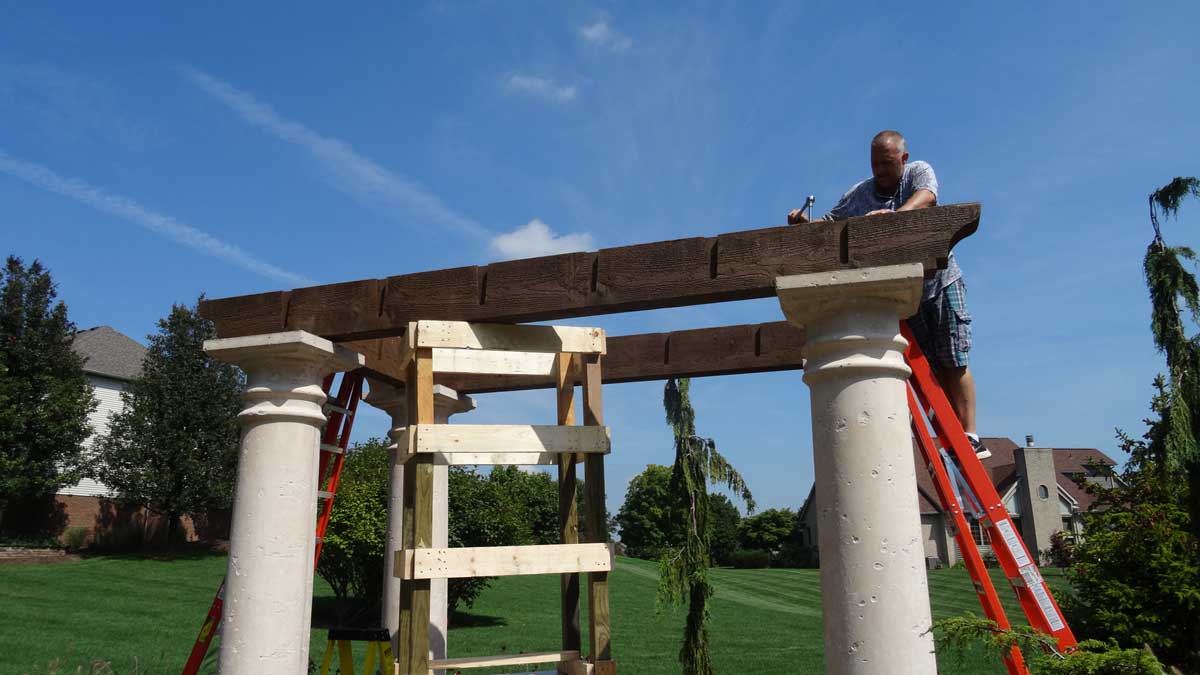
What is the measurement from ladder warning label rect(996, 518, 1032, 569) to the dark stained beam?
260cm

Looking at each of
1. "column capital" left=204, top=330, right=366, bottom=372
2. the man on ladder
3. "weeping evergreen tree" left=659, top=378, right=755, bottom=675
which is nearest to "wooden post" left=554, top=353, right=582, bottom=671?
"column capital" left=204, top=330, right=366, bottom=372

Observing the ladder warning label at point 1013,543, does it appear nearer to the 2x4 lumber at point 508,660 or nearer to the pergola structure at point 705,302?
the pergola structure at point 705,302

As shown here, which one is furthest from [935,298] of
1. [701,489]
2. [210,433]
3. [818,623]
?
[210,433]

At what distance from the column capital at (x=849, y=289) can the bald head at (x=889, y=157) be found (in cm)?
121

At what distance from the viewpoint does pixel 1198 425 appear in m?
11.6

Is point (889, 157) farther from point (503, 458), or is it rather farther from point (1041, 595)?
point (503, 458)

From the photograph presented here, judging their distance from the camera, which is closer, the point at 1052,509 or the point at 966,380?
the point at 966,380

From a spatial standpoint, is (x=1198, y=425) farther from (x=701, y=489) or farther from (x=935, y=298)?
(x=935, y=298)

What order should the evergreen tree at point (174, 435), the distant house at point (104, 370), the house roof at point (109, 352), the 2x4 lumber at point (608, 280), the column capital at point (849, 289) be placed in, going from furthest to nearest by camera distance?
the house roof at point (109, 352) → the distant house at point (104, 370) → the evergreen tree at point (174, 435) → the 2x4 lumber at point (608, 280) → the column capital at point (849, 289)

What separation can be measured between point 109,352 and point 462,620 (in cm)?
3099

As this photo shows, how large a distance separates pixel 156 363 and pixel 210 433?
3990 mm

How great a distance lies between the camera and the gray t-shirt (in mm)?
4453

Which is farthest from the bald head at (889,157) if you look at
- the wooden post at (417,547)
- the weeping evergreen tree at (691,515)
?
the weeping evergreen tree at (691,515)

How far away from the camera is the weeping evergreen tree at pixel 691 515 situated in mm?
9227
